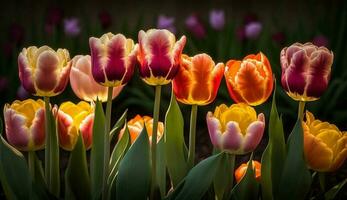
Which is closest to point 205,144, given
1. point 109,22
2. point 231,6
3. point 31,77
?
point 109,22

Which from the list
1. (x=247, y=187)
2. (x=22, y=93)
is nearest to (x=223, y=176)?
(x=247, y=187)

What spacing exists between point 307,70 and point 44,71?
0.56 m

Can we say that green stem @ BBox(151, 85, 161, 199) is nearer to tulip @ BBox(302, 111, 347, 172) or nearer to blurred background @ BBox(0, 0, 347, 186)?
tulip @ BBox(302, 111, 347, 172)

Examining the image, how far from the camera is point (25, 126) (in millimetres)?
1536

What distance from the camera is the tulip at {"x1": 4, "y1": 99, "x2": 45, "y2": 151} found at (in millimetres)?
1531

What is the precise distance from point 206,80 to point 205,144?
1.74m

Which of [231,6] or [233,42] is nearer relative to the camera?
[233,42]

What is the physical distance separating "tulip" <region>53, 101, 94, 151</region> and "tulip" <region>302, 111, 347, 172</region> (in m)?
0.50

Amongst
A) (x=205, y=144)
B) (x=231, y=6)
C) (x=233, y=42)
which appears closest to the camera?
(x=205, y=144)

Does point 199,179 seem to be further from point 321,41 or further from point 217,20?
point 217,20

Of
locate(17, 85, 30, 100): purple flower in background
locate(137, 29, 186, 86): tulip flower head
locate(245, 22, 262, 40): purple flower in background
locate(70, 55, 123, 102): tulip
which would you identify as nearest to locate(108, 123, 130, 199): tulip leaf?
Result: locate(70, 55, 123, 102): tulip

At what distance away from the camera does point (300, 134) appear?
5.01 ft

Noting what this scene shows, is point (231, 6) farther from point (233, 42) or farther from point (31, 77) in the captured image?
point (31, 77)

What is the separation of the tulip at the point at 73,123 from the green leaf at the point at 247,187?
1.19 feet
